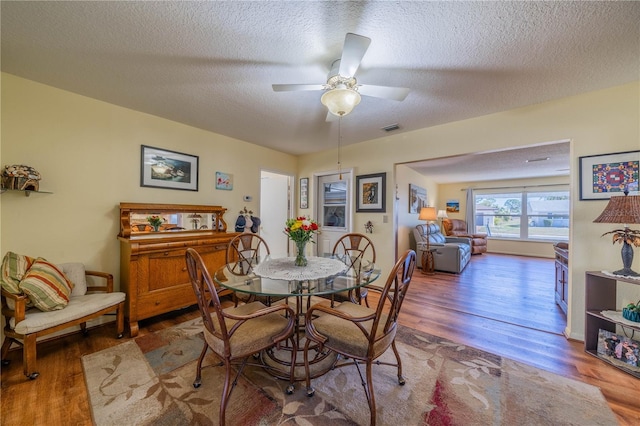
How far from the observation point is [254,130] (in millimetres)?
3398

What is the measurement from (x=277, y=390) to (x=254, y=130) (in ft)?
9.99

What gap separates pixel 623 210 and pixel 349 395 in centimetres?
253

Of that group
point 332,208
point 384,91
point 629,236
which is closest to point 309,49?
point 384,91

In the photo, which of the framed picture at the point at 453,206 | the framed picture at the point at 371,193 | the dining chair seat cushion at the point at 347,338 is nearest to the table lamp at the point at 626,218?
the dining chair seat cushion at the point at 347,338

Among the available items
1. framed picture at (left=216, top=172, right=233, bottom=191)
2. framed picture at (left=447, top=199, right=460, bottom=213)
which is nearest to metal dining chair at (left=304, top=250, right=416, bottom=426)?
framed picture at (left=216, top=172, right=233, bottom=191)

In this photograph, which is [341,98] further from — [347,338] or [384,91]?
[347,338]

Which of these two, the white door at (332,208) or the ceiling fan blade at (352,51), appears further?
the white door at (332,208)

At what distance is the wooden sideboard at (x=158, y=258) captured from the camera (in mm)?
2391

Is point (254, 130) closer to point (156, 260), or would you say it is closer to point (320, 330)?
point (156, 260)

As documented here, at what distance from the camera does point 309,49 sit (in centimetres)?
172

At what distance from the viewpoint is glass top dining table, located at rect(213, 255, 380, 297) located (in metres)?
1.56

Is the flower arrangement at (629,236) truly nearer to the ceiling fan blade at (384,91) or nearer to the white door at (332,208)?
the ceiling fan blade at (384,91)

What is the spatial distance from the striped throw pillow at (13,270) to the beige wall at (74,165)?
0.24 m

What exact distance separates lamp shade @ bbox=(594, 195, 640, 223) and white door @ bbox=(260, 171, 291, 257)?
Answer: 13.7ft
